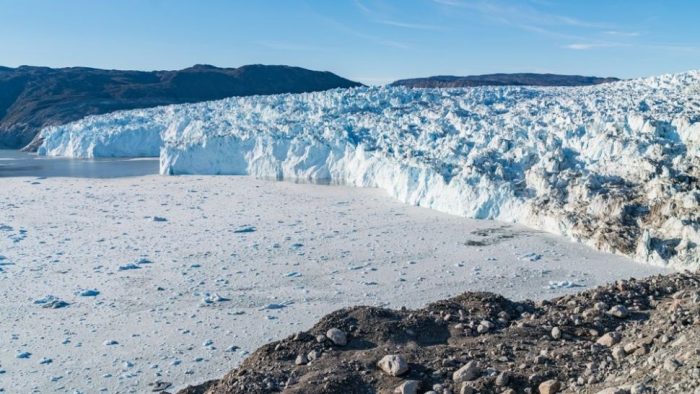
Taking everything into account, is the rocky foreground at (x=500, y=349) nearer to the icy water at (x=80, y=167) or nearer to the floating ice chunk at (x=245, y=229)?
the floating ice chunk at (x=245, y=229)

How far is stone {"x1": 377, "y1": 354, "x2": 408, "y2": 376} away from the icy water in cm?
1443

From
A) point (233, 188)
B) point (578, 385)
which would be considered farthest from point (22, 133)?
point (578, 385)

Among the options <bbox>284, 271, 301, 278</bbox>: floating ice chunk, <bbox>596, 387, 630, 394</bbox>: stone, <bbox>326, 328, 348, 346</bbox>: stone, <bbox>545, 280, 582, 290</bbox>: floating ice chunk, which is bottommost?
<bbox>284, 271, 301, 278</bbox>: floating ice chunk

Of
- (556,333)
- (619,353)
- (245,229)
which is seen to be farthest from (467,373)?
(245,229)

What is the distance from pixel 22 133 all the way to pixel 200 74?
55.0 feet

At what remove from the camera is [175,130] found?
21484 mm

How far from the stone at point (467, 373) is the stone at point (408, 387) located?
229 mm

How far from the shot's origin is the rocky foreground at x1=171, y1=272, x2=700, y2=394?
3.20 metres

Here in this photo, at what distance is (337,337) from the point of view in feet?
13.7

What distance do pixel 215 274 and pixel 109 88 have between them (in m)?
41.3

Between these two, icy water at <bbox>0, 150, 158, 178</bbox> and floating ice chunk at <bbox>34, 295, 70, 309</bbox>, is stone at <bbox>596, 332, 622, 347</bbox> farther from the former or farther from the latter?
icy water at <bbox>0, 150, 158, 178</bbox>

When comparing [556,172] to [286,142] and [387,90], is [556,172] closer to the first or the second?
[286,142]

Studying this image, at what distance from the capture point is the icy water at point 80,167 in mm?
17328

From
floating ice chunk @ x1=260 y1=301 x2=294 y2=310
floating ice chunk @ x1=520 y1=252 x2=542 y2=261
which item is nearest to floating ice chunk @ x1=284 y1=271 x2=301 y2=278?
floating ice chunk @ x1=260 y1=301 x2=294 y2=310
